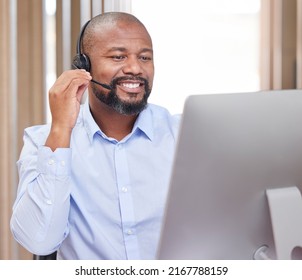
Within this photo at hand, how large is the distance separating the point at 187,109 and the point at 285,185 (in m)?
0.19

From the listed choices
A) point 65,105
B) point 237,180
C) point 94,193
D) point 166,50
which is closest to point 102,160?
point 94,193

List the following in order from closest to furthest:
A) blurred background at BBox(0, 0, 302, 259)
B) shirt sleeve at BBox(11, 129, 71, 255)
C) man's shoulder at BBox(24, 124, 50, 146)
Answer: shirt sleeve at BBox(11, 129, 71, 255)
man's shoulder at BBox(24, 124, 50, 146)
blurred background at BBox(0, 0, 302, 259)

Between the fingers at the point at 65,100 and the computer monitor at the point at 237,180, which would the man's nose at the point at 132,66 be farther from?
the computer monitor at the point at 237,180

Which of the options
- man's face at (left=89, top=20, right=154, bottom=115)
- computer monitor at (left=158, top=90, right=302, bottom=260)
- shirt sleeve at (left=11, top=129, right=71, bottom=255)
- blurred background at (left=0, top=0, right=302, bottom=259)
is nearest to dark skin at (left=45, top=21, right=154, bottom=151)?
man's face at (left=89, top=20, right=154, bottom=115)

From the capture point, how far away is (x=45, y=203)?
97cm

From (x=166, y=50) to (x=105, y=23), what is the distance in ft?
2.60

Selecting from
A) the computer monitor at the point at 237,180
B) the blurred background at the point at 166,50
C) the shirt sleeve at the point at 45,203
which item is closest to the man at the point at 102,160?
the shirt sleeve at the point at 45,203

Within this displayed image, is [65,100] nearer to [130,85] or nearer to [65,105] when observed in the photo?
[65,105]

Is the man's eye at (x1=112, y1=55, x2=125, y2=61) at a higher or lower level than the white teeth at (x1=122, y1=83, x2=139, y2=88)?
higher

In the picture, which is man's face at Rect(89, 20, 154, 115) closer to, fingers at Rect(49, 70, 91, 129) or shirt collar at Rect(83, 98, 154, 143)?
shirt collar at Rect(83, 98, 154, 143)

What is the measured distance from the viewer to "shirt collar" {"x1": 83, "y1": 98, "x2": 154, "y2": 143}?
117 centimetres

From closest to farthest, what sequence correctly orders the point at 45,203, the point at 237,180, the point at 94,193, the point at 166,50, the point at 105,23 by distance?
the point at 237,180 → the point at 45,203 → the point at 94,193 → the point at 105,23 → the point at 166,50
